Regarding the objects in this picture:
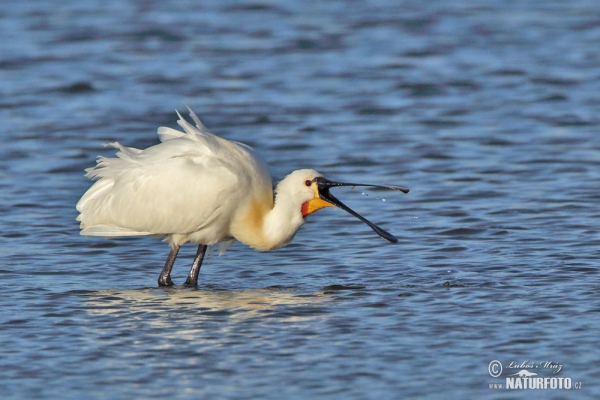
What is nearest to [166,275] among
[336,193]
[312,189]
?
[312,189]

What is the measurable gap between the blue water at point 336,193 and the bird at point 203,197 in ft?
1.44

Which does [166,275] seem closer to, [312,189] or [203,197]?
[203,197]

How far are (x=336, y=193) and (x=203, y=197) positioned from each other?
3654 millimetres

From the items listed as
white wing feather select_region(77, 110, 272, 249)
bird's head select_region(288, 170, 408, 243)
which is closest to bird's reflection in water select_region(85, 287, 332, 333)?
white wing feather select_region(77, 110, 272, 249)

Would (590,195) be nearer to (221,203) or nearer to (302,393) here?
(221,203)

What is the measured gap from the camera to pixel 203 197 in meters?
9.55

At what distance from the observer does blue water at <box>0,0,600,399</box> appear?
301 inches

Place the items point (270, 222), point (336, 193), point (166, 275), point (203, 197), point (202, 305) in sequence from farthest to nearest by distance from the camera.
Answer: point (336, 193) → point (166, 275) → point (270, 222) → point (203, 197) → point (202, 305)

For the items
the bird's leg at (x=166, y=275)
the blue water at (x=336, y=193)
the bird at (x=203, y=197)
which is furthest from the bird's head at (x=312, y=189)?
the bird's leg at (x=166, y=275)

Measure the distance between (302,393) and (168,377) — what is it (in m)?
0.84

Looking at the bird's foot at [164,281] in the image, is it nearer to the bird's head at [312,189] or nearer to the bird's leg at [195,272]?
the bird's leg at [195,272]

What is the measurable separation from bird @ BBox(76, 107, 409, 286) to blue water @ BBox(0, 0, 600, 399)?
44 centimetres

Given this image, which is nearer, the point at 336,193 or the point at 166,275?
the point at 166,275

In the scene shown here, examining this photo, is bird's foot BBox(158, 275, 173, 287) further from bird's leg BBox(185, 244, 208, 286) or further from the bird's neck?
the bird's neck
